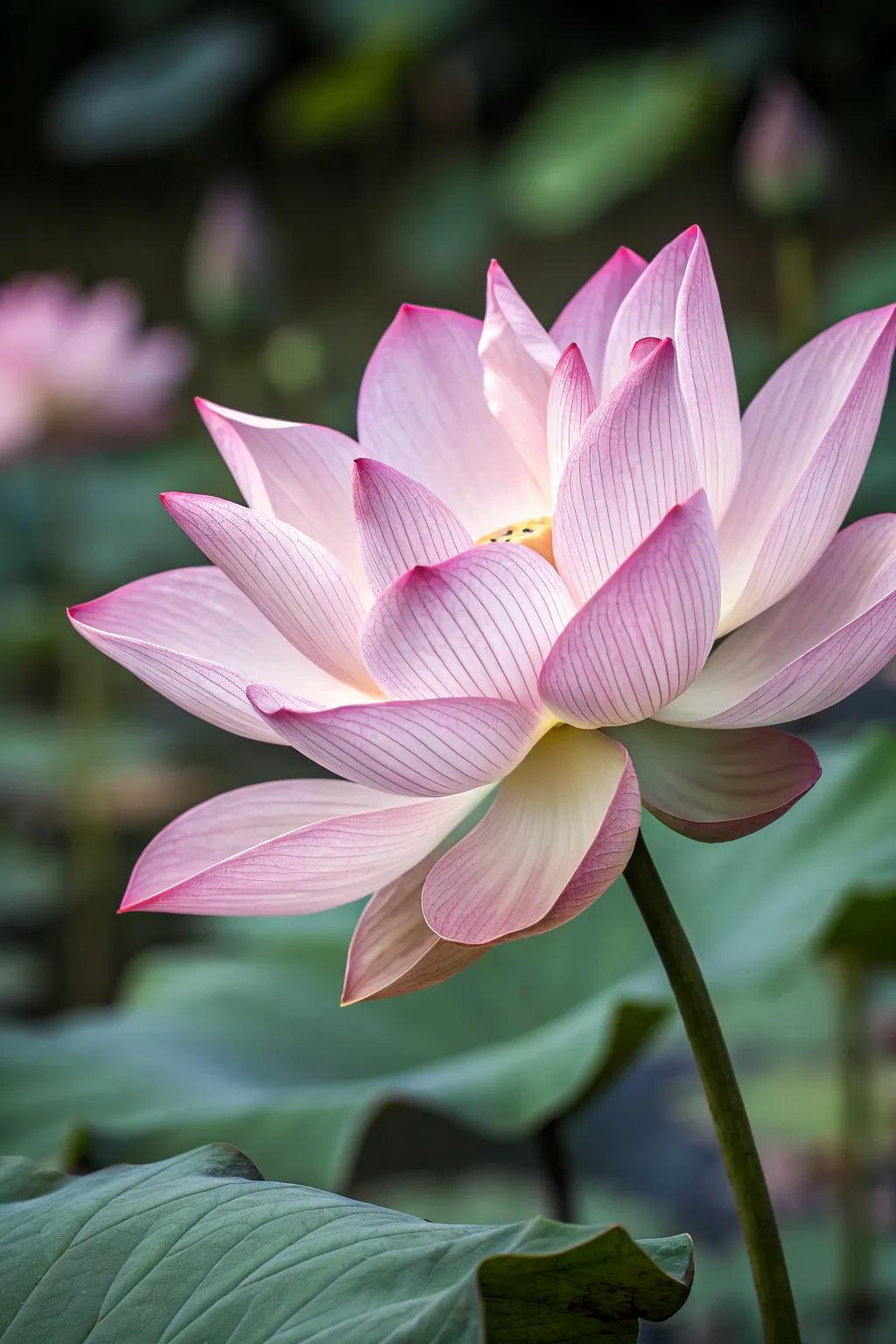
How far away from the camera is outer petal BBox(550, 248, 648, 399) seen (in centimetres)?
45

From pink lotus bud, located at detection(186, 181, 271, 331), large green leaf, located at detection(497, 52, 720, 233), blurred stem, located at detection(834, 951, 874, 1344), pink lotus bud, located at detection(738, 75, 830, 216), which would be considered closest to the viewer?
blurred stem, located at detection(834, 951, 874, 1344)

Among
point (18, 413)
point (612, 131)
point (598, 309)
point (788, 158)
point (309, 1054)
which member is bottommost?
point (309, 1054)

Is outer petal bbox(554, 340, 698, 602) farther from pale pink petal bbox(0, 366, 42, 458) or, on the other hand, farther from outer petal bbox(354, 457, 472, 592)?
pale pink petal bbox(0, 366, 42, 458)

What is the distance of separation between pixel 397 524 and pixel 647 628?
0.07 m

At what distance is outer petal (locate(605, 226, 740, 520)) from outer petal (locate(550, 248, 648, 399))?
1.4 inches

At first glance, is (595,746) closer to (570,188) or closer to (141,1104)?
(141,1104)

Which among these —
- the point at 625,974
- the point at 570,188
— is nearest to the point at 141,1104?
the point at 625,974

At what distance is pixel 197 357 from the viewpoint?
12.1 feet

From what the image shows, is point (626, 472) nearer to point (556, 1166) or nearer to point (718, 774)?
point (718, 774)

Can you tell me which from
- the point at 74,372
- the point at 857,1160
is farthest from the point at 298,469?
the point at 74,372

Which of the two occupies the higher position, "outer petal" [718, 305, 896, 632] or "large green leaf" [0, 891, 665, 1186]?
A: "outer petal" [718, 305, 896, 632]

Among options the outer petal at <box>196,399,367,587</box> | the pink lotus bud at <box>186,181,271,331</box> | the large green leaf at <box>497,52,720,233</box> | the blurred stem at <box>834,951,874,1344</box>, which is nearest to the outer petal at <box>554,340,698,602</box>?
the outer petal at <box>196,399,367,587</box>

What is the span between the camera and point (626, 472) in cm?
34

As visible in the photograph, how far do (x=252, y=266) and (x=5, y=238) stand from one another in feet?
7.97
